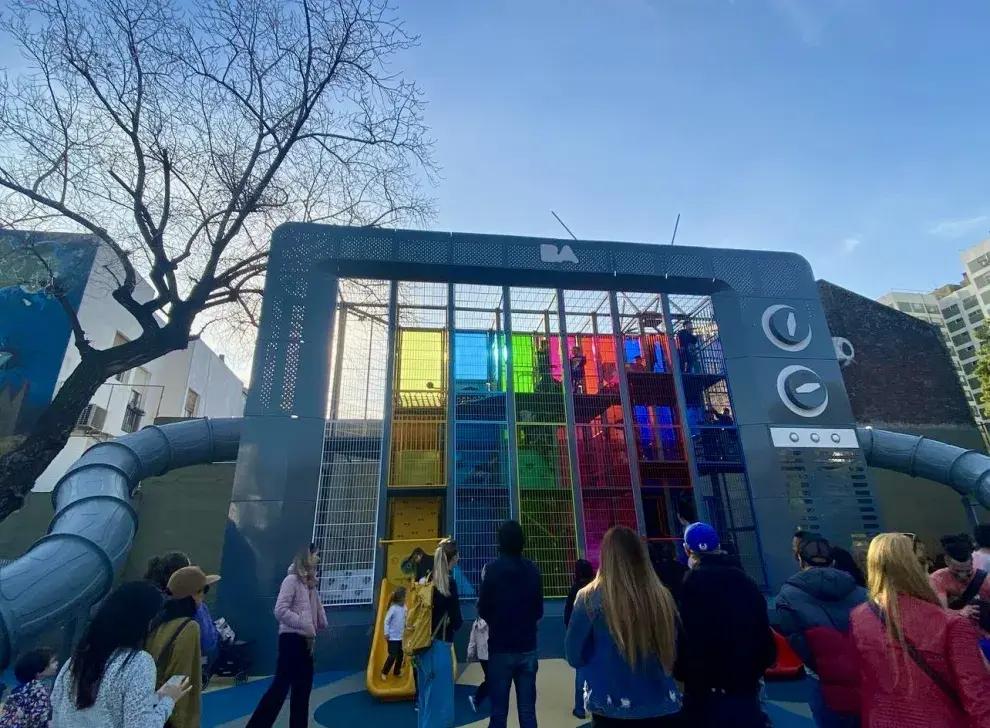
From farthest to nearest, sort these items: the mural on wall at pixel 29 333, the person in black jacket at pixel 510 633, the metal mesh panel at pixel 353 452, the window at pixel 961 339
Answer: the window at pixel 961 339
the mural on wall at pixel 29 333
the metal mesh panel at pixel 353 452
the person in black jacket at pixel 510 633

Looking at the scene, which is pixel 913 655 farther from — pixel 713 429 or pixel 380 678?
pixel 713 429

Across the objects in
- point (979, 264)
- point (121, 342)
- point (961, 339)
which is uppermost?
point (979, 264)

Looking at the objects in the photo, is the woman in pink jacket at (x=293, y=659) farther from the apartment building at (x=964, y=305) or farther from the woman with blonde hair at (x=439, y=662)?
the apartment building at (x=964, y=305)

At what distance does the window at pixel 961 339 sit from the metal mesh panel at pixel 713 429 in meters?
71.8

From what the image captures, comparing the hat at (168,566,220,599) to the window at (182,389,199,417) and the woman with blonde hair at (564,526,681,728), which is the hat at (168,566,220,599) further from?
the window at (182,389,199,417)

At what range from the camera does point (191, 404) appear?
21141 mm

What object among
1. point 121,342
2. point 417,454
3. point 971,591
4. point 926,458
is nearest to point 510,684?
point 971,591

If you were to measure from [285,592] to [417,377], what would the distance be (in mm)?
5710

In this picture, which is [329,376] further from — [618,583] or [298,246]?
[618,583]

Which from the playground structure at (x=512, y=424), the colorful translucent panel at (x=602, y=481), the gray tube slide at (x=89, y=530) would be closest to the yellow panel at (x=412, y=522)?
the playground structure at (x=512, y=424)

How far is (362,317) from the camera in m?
10.1

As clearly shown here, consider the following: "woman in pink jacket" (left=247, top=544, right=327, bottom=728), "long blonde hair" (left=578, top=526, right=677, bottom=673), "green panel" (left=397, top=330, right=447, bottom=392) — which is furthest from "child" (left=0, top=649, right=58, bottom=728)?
"green panel" (left=397, top=330, right=447, bottom=392)

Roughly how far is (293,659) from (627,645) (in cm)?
315

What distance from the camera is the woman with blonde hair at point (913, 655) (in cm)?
208
